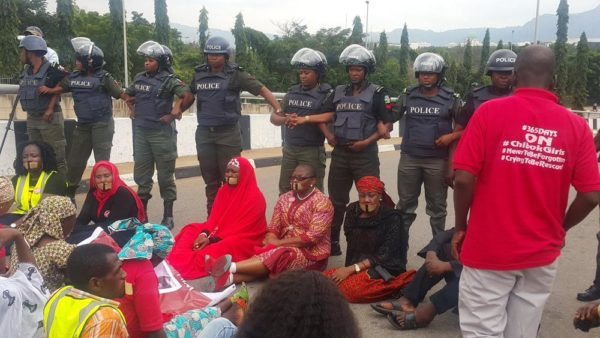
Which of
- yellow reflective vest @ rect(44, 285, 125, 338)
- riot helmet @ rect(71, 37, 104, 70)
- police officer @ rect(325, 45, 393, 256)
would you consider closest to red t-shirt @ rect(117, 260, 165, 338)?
yellow reflective vest @ rect(44, 285, 125, 338)

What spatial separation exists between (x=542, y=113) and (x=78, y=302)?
2.05 m

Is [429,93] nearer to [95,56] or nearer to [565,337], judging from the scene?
[565,337]

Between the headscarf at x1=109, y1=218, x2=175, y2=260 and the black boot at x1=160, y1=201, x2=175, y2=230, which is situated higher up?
the headscarf at x1=109, y1=218, x2=175, y2=260

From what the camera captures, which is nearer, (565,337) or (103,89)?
(565,337)

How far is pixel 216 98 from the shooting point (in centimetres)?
633

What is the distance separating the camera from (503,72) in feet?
15.5

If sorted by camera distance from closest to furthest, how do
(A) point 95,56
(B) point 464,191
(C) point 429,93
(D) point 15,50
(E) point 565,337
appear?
(B) point 464,191 → (E) point 565,337 → (C) point 429,93 → (A) point 95,56 → (D) point 15,50

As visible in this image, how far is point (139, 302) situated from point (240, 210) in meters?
2.50

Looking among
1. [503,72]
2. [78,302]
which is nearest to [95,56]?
[503,72]

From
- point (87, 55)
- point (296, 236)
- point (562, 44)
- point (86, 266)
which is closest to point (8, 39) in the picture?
point (87, 55)

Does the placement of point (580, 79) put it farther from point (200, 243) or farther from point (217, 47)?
point (200, 243)

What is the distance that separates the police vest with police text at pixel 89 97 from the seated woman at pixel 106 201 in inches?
70.1

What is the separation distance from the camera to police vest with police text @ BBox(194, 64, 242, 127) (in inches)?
249

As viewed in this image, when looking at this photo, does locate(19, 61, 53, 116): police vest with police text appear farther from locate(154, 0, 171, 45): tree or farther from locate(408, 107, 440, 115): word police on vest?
locate(154, 0, 171, 45): tree
